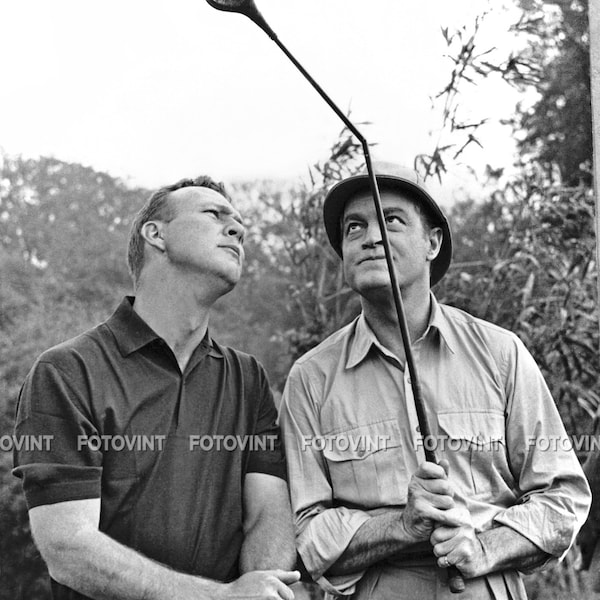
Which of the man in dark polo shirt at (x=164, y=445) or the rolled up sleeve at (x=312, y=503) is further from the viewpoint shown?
the rolled up sleeve at (x=312, y=503)

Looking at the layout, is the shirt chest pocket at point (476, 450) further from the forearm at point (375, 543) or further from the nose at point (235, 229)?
the nose at point (235, 229)

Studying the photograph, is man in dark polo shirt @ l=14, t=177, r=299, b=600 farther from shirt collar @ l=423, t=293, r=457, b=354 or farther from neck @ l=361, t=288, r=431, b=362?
shirt collar @ l=423, t=293, r=457, b=354

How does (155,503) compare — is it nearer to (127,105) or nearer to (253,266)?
(253,266)

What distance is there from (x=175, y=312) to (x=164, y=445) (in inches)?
12.4

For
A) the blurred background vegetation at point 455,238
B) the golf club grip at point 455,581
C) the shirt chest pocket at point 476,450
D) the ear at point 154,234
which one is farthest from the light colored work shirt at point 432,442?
the blurred background vegetation at point 455,238

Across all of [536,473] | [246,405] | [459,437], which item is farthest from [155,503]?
[536,473]

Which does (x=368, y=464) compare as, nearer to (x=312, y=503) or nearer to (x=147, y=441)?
(x=312, y=503)

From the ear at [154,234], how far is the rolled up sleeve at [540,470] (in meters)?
0.85

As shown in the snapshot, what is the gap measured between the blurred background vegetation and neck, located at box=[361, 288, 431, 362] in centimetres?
119

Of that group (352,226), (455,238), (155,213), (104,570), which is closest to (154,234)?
(155,213)

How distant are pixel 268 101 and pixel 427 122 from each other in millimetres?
596

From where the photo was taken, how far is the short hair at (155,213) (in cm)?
259

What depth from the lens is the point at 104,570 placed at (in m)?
2.15

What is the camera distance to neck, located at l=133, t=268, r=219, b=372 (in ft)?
8.11
